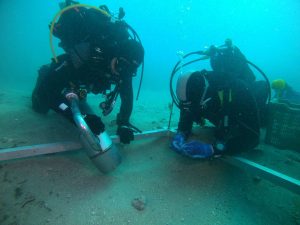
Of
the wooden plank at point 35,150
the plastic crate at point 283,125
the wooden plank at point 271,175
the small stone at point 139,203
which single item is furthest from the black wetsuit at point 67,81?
the plastic crate at point 283,125

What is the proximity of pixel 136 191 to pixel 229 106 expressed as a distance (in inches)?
A: 72.9

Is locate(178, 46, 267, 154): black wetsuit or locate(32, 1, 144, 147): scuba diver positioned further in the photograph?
locate(32, 1, 144, 147): scuba diver

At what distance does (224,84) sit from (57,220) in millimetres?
2824

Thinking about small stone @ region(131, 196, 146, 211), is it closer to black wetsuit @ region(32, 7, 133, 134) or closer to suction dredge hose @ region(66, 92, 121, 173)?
suction dredge hose @ region(66, 92, 121, 173)

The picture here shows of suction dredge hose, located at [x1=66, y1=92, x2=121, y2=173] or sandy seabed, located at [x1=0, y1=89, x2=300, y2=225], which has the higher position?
suction dredge hose, located at [x1=66, y1=92, x2=121, y2=173]

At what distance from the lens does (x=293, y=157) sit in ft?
13.5

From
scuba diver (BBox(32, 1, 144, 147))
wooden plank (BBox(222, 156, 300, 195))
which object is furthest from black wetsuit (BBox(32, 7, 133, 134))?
wooden plank (BBox(222, 156, 300, 195))

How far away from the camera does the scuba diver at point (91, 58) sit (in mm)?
3379

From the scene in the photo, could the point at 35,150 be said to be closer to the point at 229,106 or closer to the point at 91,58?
the point at 91,58

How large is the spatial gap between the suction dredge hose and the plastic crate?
327 centimetres

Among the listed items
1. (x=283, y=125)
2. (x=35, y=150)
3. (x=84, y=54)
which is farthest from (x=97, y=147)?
(x=283, y=125)

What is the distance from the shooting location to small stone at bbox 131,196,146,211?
2441 mm

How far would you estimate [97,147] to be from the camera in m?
2.56

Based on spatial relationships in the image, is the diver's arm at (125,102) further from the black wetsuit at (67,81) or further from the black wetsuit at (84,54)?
the black wetsuit at (84,54)
